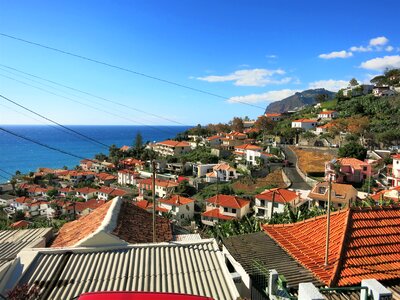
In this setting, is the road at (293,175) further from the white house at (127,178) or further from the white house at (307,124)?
the white house at (127,178)

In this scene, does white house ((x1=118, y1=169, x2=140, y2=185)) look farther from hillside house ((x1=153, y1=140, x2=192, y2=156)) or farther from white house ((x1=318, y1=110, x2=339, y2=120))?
white house ((x1=318, y1=110, x2=339, y2=120))

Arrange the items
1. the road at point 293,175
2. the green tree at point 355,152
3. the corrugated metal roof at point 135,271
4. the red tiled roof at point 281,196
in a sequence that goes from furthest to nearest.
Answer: the green tree at point 355,152
the road at point 293,175
the red tiled roof at point 281,196
the corrugated metal roof at point 135,271

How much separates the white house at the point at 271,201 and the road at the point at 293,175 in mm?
5496

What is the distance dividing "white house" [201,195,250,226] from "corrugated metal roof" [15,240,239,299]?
26631mm

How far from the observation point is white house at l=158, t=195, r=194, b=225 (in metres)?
36.5

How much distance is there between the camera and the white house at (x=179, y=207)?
36456 mm

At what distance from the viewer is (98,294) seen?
12.5ft

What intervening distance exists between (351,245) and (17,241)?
9.05 metres

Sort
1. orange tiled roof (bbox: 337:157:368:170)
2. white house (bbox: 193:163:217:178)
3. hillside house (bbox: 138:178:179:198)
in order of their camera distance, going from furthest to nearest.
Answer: white house (bbox: 193:163:217:178) → hillside house (bbox: 138:178:179:198) → orange tiled roof (bbox: 337:157:368:170)

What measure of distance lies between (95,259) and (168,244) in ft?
5.45

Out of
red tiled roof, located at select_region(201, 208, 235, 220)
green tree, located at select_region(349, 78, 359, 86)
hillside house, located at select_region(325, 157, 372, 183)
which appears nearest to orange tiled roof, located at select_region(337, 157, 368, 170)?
hillside house, located at select_region(325, 157, 372, 183)

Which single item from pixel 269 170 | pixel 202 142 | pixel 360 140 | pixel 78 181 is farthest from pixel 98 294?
pixel 202 142

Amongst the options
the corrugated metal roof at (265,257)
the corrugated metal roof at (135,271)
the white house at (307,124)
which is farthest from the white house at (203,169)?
the corrugated metal roof at (135,271)

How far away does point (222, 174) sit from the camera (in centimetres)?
4959
